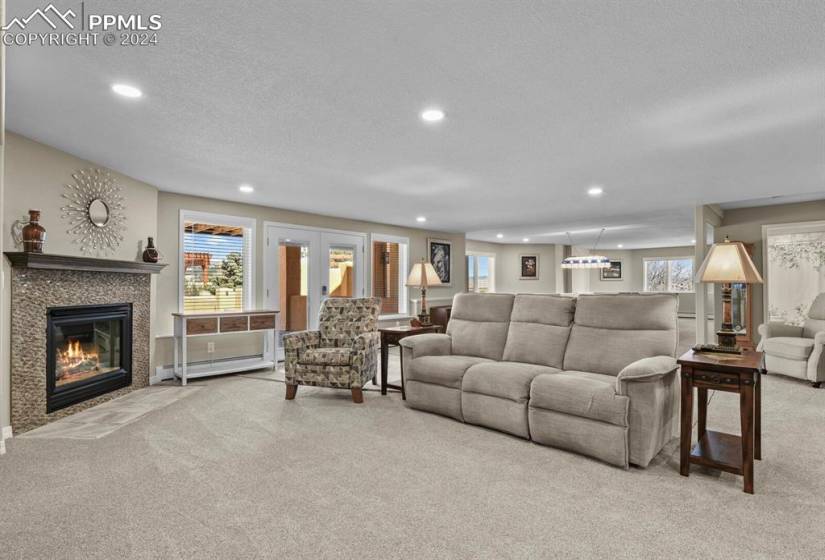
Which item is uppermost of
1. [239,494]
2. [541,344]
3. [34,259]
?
[34,259]

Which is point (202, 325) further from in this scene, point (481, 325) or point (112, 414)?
point (481, 325)

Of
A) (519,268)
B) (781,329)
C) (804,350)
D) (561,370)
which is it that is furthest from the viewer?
(519,268)

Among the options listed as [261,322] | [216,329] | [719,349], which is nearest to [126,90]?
[216,329]

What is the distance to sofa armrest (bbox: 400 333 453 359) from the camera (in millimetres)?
3920

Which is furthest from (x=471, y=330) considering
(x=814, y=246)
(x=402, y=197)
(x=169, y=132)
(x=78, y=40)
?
(x=814, y=246)

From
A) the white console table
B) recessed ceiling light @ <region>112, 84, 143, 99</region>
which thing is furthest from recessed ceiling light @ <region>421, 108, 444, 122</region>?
the white console table

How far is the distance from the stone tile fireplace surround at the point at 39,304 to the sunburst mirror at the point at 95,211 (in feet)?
0.86

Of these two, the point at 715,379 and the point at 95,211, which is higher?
the point at 95,211

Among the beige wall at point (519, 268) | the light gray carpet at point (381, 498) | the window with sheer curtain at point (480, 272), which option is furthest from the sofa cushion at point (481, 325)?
the beige wall at point (519, 268)

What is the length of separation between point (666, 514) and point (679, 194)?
14.5 feet

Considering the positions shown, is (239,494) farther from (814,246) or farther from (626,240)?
(626,240)

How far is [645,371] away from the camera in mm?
2533

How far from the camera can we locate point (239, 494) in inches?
90.0

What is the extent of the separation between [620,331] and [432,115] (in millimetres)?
2073
